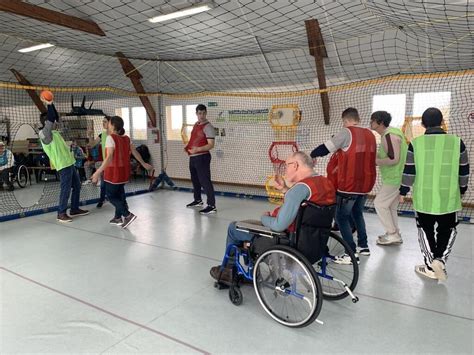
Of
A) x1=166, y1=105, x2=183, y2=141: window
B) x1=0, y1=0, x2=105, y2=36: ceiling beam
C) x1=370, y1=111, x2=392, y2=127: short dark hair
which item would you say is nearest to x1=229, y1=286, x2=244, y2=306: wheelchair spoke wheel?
x1=370, y1=111, x2=392, y2=127: short dark hair

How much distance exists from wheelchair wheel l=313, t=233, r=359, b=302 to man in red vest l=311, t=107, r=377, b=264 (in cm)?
11

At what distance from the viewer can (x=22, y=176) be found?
7305 millimetres

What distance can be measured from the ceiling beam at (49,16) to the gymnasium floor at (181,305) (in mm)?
2458

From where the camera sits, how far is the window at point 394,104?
532 centimetres

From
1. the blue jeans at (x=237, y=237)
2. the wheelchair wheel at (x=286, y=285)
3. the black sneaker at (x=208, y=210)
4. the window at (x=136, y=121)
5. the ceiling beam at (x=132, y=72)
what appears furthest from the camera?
the window at (x=136, y=121)

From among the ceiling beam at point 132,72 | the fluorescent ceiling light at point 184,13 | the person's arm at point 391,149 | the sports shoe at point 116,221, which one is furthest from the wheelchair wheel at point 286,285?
the ceiling beam at point 132,72

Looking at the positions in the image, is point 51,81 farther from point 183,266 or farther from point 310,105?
point 183,266

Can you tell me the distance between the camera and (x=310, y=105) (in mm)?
Result: 6043

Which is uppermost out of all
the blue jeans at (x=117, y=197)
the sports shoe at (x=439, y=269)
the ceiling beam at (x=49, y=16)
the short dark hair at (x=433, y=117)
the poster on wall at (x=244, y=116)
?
the ceiling beam at (x=49, y=16)

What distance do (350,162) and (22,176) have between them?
7303 mm

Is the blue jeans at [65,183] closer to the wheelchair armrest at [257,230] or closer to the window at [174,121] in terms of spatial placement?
the wheelchair armrest at [257,230]

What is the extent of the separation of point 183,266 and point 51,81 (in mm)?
6448

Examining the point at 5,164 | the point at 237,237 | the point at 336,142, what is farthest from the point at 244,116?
the point at 237,237

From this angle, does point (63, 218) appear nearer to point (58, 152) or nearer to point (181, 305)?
point (58, 152)
